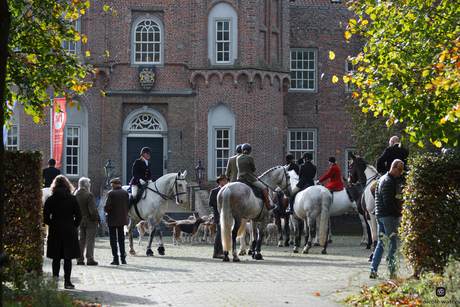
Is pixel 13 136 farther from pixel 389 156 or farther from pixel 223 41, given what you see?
pixel 389 156

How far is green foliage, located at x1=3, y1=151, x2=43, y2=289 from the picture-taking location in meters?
8.98

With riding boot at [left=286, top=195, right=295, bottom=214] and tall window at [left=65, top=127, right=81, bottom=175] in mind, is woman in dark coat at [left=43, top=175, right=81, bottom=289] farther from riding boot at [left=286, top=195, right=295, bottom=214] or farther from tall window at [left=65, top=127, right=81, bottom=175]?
tall window at [left=65, top=127, right=81, bottom=175]

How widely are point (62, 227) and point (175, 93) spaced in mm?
19727

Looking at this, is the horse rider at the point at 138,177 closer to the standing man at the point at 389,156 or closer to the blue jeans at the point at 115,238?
the blue jeans at the point at 115,238

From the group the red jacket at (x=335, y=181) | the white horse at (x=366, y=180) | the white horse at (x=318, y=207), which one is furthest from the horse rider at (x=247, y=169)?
the red jacket at (x=335, y=181)

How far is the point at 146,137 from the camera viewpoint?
29.4 meters

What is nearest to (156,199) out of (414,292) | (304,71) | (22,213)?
(22,213)

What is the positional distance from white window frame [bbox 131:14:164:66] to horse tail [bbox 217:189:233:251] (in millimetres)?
17140

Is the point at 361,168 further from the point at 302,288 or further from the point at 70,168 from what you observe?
the point at 70,168

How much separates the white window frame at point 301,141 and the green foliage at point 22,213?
24060 millimetres

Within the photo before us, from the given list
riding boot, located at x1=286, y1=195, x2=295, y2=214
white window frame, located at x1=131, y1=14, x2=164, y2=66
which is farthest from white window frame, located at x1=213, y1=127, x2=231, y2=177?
riding boot, located at x1=286, y1=195, x2=295, y2=214

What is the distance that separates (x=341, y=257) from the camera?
14.5m

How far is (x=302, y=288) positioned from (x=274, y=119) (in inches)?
801

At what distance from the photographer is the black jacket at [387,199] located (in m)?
9.65
